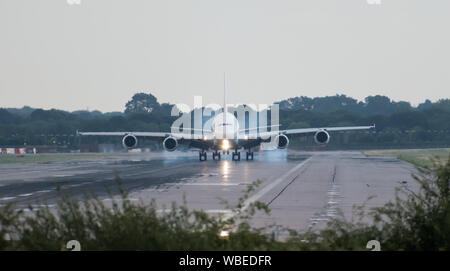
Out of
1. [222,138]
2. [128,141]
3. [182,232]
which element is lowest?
[182,232]

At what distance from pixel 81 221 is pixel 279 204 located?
34.9ft

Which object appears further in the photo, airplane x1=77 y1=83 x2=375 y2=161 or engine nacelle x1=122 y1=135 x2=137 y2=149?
engine nacelle x1=122 y1=135 x2=137 y2=149

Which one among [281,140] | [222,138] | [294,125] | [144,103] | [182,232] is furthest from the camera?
[144,103]

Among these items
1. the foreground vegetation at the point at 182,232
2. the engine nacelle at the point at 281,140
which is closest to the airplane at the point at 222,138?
the engine nacelle at the point at 281,140

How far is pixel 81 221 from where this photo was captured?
9.76m

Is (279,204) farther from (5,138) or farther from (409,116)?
(409,116)

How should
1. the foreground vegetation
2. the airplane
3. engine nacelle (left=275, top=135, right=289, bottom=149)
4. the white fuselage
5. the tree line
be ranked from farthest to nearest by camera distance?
the tree line < engine nacelle (left=275, top=135, right=289, bottom=149) < the airplane < the white fuselage < the foreground vegetation

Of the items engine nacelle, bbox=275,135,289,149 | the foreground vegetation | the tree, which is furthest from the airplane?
the tree

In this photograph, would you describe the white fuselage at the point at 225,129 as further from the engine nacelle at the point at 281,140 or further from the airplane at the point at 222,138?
the engine nacelle at the point at 281,140

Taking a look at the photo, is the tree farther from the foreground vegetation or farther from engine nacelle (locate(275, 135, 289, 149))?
the foreground vegetation

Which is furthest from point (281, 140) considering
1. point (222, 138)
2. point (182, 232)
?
point (182, 232)

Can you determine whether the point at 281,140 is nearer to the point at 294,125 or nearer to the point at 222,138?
the point at 222,138

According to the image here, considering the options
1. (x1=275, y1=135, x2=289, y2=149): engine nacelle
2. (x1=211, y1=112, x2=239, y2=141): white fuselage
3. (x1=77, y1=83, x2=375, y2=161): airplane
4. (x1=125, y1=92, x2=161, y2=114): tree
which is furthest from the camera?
(x1=125, y1=92, x2=161, y2=114): tree
